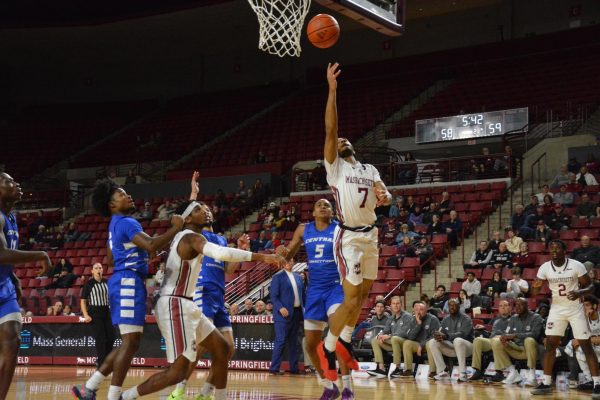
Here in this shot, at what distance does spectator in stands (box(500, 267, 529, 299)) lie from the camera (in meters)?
14.3

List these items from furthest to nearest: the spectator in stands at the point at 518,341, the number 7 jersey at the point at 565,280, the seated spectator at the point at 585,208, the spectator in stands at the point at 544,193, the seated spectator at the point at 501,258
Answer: the spectator in stands at the point at 544,193 → the seated spectator at the point at 585,208 → the seated spectator at the point at 501,258 → the spectator in stands at the point at 518,341 → the number 7 jersey at the point at 565,280

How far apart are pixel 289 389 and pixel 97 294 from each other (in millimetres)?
2849

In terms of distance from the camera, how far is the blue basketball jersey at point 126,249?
7.55m

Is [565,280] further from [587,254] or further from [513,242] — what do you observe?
[513,242]

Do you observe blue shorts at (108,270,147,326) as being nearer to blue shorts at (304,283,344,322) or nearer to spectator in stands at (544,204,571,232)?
blue shorts at (304,283,344,322)

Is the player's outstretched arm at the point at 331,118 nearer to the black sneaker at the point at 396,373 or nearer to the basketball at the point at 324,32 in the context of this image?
the basketball at the point at 324,32

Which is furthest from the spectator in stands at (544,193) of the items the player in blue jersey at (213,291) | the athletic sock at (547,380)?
the player in blue jersey at (213,291)

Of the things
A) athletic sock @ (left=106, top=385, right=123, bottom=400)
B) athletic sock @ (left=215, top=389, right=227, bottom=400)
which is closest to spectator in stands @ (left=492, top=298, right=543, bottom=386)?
athletic sock @ (left=215, top=389, right=227, bottom=400)

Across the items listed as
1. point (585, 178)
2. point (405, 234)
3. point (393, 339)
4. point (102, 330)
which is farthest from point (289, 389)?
point (585, 178)

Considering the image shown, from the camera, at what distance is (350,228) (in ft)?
27.2

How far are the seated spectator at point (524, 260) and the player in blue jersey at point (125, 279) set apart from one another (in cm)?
984

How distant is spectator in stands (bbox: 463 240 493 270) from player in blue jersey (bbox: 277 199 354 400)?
7.60m

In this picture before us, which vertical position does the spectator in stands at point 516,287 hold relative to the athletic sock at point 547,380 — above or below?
above

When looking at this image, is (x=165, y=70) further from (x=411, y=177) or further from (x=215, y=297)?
(x=215, y=297)
